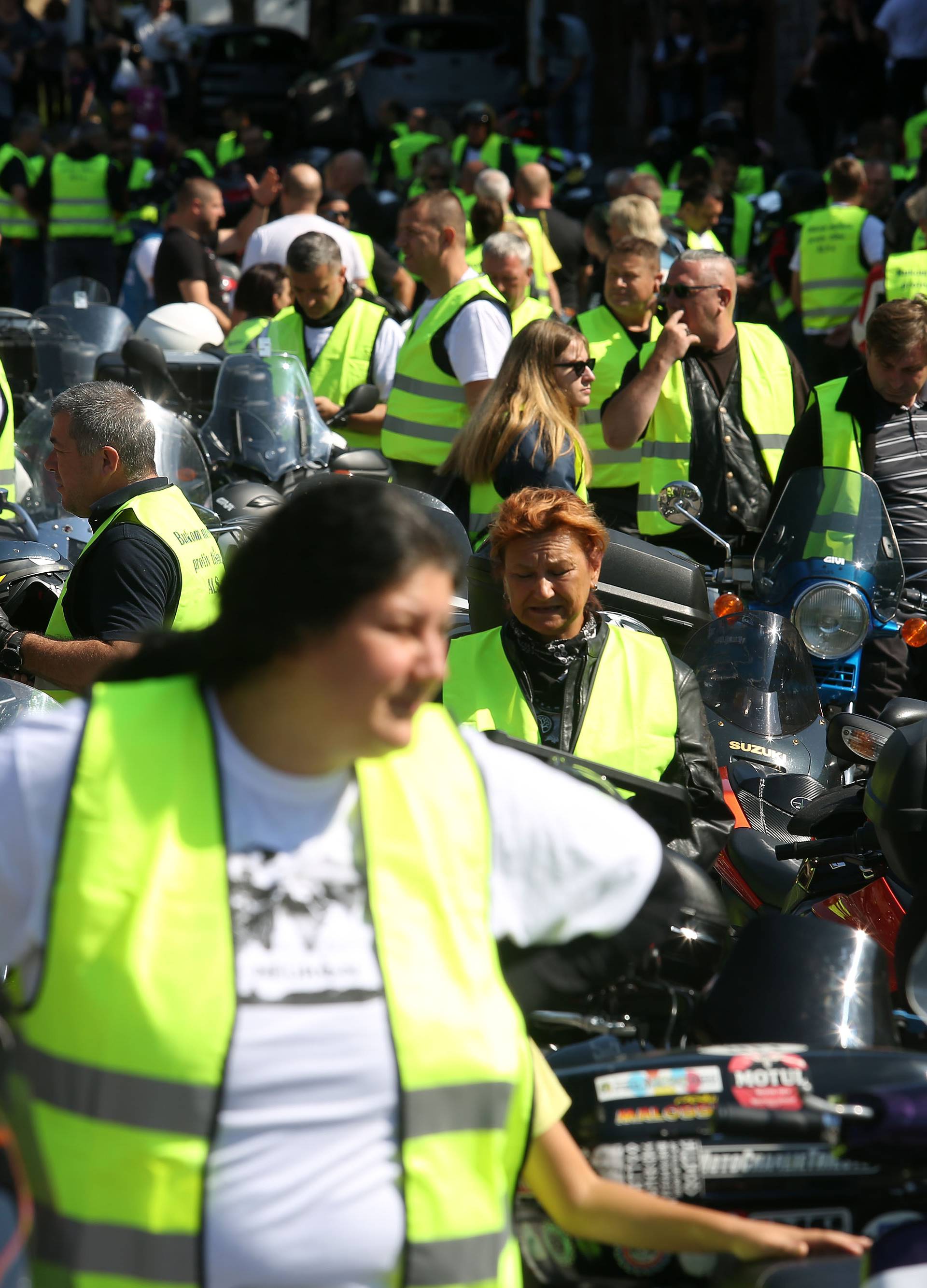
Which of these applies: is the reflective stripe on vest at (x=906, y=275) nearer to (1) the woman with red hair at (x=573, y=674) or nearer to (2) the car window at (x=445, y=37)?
(1) the woman with red hair at (x=573, y=674)

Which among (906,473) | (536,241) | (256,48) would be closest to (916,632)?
(906,473)

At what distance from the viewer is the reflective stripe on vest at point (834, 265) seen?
10.1 meters

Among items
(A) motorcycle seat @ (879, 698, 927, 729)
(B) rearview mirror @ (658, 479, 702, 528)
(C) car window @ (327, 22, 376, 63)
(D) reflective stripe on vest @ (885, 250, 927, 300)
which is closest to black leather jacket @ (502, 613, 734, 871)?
(A) motorcycle seat @ (879, 698, 927, 729)

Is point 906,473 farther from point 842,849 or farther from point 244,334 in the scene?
point 244,334

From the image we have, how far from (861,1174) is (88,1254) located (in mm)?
964

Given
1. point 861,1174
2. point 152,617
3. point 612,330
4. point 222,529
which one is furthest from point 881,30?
point 861,1174

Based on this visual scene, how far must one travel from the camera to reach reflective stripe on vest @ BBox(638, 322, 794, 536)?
5906 millimetres

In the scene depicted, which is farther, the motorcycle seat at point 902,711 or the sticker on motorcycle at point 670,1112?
the motorcycle seat at point 902,711

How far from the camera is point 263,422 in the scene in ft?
21.1

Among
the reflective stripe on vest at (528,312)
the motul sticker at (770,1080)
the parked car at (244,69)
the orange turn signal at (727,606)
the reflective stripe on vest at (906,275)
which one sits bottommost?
the orange turn signal at (727,606)

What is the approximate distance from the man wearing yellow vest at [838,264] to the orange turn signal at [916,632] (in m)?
6.04

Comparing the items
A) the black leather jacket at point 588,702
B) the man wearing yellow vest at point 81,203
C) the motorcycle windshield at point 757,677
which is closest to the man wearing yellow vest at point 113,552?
the black leather jacket at point 588,702

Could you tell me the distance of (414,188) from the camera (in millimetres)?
13148

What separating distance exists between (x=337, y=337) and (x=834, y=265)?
4.18m
